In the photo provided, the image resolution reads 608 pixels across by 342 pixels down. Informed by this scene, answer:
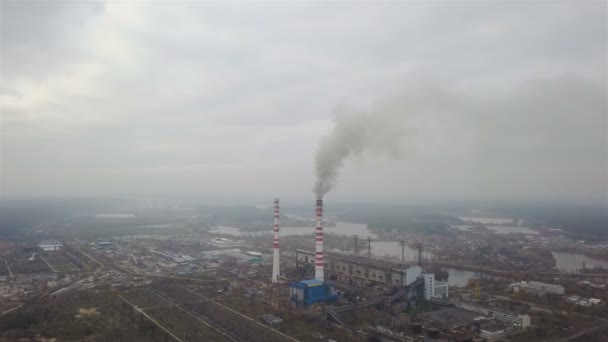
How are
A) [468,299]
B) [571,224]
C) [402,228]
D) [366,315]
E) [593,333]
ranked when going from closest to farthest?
[593,333], [366,315], [468,299], [402,228], [571,224]

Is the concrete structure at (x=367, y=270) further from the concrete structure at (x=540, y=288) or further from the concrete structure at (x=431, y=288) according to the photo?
the concrete structure at (x=540, y=288)

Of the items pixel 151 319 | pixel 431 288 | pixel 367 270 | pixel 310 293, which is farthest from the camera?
pixel 367 270

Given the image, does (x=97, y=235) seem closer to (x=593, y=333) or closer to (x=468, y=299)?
(x=468, y=299)

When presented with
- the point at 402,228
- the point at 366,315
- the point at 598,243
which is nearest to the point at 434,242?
the point at 402,228

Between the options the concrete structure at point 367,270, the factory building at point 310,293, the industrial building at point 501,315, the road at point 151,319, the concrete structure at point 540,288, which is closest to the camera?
the road at point 151,319

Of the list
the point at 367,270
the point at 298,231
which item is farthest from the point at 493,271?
the point at 298,231

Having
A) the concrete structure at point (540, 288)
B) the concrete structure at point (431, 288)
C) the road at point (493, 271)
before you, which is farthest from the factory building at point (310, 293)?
the road at point (493, 271)

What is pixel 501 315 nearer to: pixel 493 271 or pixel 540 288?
pixel 540 288
